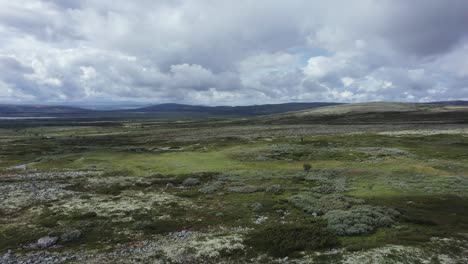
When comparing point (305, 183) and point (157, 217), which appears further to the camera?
point (305, 183)

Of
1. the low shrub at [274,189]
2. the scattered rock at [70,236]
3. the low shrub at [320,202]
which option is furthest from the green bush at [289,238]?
the scattered rock at [70,236]

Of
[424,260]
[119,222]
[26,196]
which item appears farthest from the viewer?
[26,196]

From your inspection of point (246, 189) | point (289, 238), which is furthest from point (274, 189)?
point (289, 238)

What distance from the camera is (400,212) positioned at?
31141 mm

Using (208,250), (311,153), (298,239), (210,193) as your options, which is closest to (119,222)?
(208,250)

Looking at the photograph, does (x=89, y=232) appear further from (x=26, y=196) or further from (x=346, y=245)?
(x=346, y=245)

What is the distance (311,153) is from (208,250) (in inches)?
2199

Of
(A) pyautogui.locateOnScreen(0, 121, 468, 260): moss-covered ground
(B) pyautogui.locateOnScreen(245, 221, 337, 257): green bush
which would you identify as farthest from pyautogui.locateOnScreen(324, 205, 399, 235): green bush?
(B) pyautogui.locateOnScreen(245, 221, 337, 257): green bush

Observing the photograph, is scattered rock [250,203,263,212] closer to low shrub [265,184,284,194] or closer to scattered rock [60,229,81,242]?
low shrub [265,184,284,194]

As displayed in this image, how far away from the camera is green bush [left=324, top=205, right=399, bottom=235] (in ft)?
87.0

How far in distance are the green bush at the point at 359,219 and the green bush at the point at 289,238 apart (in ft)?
3.80

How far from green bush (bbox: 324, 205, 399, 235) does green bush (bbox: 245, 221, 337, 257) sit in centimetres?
116

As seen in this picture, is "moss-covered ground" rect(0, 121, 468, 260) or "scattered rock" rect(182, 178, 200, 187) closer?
"moss-covered ground" rect(0, 121, 468, 260)

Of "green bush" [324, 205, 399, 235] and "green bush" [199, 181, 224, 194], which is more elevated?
"green bush" [324, 205, 399, 235]
